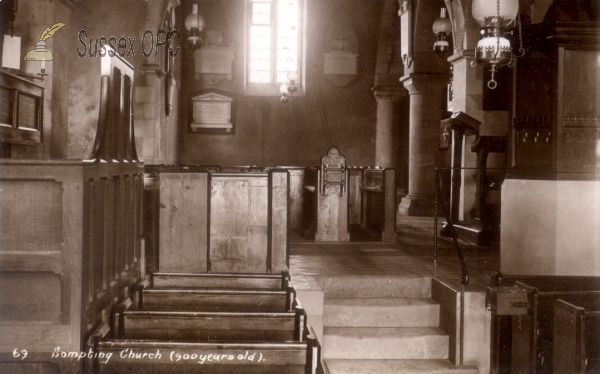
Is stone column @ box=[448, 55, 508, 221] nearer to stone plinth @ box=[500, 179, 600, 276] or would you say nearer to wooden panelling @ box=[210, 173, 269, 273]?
stone plinth @ box=[500, 179, 600, 276]

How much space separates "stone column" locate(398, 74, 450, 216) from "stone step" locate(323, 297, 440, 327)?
6.96m

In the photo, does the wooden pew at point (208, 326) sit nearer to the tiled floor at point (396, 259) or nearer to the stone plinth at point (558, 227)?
the tiled floor at point (396, 259)

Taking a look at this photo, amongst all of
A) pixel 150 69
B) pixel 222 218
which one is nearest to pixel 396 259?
pixel 222 218

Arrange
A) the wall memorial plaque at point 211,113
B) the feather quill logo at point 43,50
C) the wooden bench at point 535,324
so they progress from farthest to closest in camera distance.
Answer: the wall memorial plaque at point 211,113 → the feather quill logo at point 43,50 → the wooden bench at point 535,324

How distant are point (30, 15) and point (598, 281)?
6.41 meters

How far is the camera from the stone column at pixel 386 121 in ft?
45.3

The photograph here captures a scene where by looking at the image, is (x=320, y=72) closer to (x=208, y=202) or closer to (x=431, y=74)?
(x=431, y=74)

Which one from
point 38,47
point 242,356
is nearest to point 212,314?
point 242,356

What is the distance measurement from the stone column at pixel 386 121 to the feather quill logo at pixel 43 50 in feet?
27.6

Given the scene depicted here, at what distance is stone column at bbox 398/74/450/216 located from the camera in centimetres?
1127

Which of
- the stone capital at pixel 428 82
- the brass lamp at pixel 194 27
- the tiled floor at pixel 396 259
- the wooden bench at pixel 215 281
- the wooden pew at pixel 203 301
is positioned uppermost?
the brass lamp at pixel 194 27

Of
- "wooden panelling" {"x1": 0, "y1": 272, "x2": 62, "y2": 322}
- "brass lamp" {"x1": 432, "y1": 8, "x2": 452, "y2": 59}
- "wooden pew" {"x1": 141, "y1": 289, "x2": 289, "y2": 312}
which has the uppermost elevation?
"brass lamp" {"x1": 432, "y1": 8, "x2": 452, "y2": 59}

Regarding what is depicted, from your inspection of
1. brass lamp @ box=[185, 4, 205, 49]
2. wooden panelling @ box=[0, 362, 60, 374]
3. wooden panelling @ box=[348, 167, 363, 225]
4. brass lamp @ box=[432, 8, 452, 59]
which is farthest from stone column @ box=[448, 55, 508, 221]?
wooden panelling @ box=[0, 362, 60, 374]

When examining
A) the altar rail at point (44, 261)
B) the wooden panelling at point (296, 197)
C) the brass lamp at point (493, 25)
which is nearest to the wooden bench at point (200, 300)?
the altar rail at point (44, 261)
